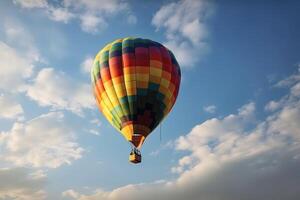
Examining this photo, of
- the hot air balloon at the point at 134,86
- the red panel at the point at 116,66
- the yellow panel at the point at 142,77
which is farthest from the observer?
the red panel at the point at 116,66

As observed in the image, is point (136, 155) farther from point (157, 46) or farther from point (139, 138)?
point (157, 46)

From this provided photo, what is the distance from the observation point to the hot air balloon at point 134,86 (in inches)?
1337

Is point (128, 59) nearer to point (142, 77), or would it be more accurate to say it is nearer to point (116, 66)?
point (116, 66)

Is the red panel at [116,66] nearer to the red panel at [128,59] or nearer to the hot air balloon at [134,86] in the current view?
the hot air balloon at [134,86]

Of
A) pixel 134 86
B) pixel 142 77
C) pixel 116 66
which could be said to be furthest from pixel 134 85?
pixel 116 66

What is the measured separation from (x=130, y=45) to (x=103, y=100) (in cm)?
567

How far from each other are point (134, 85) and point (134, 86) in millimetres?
95

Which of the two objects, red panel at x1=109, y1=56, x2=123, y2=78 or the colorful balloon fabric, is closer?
the colorful balloon fabric

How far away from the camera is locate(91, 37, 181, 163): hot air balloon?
111 feet

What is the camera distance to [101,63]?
35656 mm

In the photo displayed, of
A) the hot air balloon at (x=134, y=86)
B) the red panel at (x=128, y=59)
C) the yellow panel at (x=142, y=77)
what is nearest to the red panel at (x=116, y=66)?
the hot air balloon at (x=134, y=86)

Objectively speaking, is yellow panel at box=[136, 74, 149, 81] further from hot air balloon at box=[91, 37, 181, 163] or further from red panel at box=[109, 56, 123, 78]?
red panel at box=[109, 56, 123, 78]

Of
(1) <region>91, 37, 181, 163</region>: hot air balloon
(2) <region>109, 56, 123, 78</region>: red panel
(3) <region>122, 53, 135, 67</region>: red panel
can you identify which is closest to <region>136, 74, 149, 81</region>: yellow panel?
(1) <region>91, 37, 181, 163</region>: hot air balloon

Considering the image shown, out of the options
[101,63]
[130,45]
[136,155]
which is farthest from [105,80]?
[136,155]
